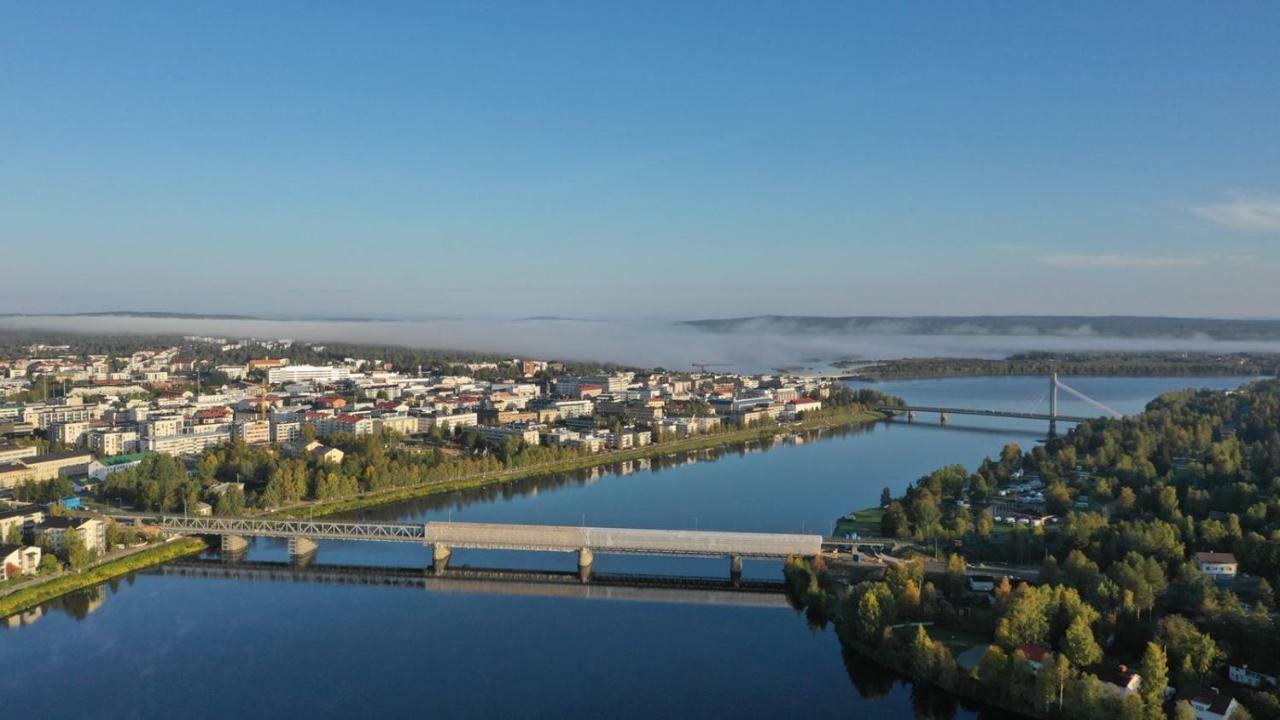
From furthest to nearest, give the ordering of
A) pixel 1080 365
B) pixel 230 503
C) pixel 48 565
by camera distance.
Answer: pixel 1080 365, pixel 230 503, pixel 48 565

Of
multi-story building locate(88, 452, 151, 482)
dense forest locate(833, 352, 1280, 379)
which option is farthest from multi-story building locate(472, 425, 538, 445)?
dense forest locate(833, 352, 1280, 379)

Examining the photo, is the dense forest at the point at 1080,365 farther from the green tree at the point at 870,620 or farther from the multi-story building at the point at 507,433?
the green tree at the point at 870,620

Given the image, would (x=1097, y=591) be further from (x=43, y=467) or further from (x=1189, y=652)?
(x=43, y=467)

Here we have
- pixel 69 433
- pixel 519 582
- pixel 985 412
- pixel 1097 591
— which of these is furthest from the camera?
pixel 985 412

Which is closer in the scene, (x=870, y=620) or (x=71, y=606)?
(x=870, y=620)

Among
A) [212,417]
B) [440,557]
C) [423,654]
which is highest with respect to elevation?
[212,417]

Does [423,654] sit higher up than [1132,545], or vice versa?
[1132,545]

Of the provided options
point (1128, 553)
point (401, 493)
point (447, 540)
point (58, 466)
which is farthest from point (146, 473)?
point (1128, 553)

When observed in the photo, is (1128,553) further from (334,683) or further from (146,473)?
(146,473)

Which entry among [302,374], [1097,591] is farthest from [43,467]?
[302,374]
